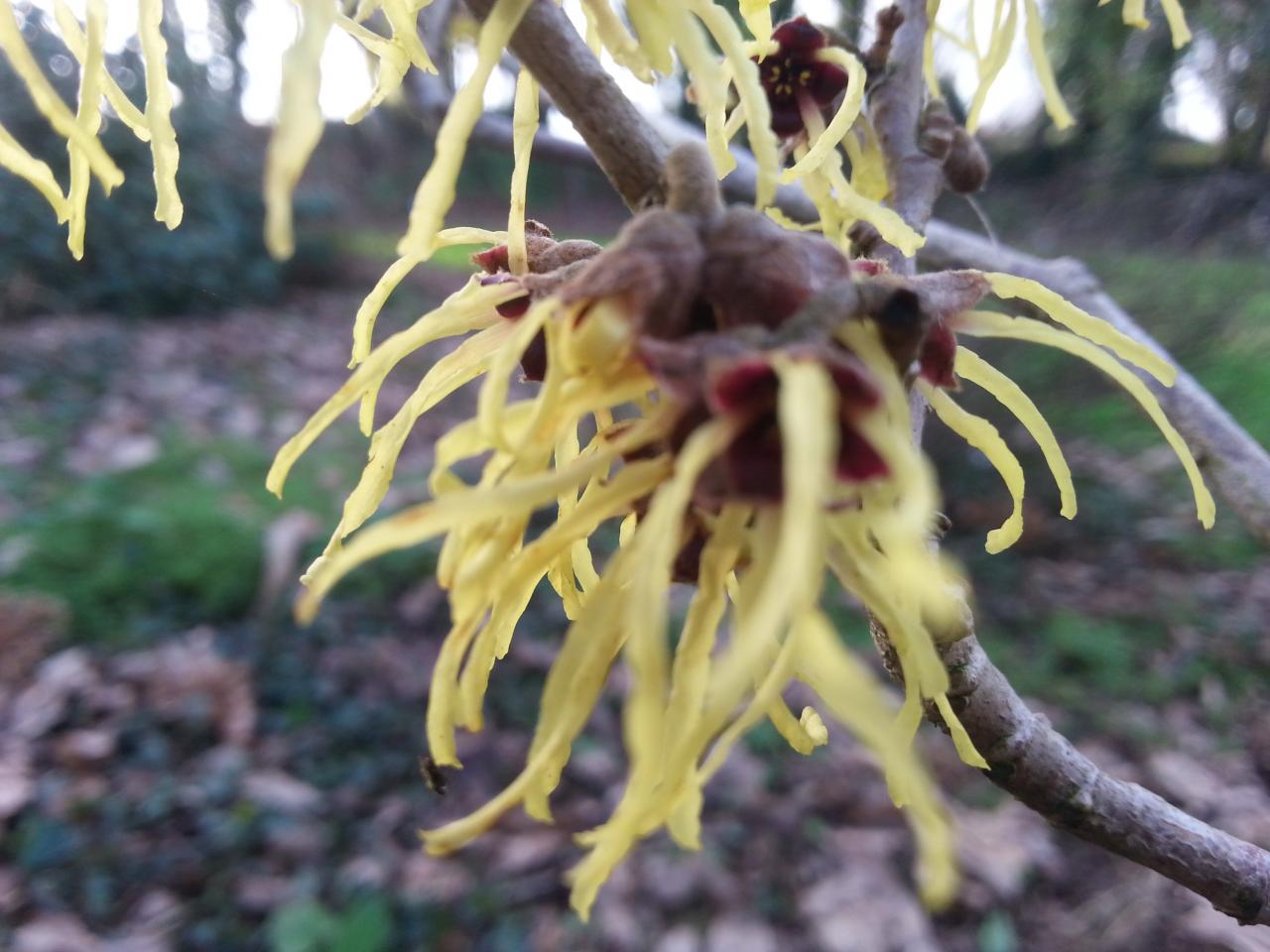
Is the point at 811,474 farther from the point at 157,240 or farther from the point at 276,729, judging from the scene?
the point at 157,240

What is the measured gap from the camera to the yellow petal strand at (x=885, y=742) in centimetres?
40

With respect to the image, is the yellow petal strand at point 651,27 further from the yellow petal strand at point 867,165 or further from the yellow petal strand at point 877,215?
the yellow petal strand at point 867,165

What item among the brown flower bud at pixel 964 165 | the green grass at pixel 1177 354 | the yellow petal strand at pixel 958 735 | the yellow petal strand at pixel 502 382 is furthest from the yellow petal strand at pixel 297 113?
the green grass at pixel 1177 354

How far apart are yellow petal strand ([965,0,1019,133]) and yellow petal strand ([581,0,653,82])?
1.42 feet

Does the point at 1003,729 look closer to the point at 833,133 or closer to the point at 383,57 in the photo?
the point at 833,133

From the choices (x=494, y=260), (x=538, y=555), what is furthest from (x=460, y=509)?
(x=494, y=260)

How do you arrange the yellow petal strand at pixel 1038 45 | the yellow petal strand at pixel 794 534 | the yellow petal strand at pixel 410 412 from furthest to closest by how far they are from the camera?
1. the yellow petal strand at pixel 1038 45
2. the yellow petal strand at pixel 410 412
3. the yellow petal strand at pixel 794 534

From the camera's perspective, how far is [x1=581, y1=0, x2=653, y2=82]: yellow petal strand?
1.63ft

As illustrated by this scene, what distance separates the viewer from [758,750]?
2559 mm

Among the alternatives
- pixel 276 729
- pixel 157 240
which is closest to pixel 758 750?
pixel 276 729

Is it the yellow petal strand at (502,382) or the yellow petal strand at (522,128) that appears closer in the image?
the yellow petal strand at (502,382)

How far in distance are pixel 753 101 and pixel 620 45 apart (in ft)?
0.29

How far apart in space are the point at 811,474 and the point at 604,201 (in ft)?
37.8

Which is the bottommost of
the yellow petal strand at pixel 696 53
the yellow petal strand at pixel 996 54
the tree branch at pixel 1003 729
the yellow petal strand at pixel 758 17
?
the tree branch at pixel 1003 729
